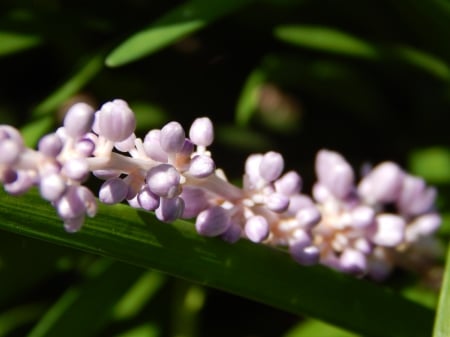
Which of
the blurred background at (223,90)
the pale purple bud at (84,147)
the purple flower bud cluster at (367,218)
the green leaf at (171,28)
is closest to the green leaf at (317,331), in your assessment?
the blurred background at (223,90)

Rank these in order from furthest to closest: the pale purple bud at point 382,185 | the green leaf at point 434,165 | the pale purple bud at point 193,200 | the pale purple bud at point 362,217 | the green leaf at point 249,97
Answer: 1. the green leaf at point 434,165
2. the green leaf at point 249,97
3. the pale purple bud at point 382,185
4. the pale purple bud at point 362,217
5. the pale purple bud at point 193,200

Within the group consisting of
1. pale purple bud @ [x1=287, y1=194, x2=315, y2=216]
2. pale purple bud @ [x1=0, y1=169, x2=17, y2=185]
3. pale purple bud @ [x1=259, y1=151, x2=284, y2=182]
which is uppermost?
pale purple bud @ [x1=0, y1=169, x2=17, y2=185]

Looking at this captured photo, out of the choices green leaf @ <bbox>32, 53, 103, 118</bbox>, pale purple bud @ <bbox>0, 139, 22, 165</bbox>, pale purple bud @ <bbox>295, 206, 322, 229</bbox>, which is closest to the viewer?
pale purple bud @ <bbox>0, 139, 22, 165</bbox>

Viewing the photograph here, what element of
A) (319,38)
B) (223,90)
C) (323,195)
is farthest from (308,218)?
(223,90)

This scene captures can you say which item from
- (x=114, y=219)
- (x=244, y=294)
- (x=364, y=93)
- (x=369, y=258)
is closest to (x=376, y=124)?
(x=364, y=93)

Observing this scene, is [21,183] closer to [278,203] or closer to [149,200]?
[149,200]

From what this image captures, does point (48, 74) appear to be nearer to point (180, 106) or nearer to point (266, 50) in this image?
→ point (180, 106)

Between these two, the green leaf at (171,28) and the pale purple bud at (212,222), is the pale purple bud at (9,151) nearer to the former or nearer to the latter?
the pale purple bud at (212,222)

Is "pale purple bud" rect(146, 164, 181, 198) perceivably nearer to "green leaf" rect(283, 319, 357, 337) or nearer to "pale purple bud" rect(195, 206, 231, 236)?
"pale purple bud" rect(195, 206, 231, 236)

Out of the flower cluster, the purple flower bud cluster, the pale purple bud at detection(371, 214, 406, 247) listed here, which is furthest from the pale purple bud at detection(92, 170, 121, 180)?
the pale purple bud at detection(371, 214, 406, 247)
